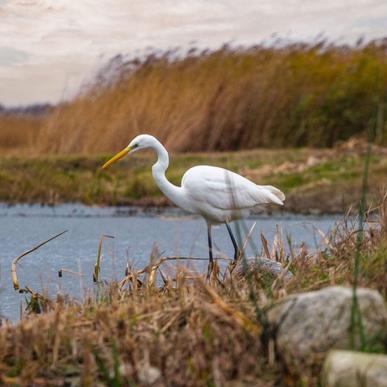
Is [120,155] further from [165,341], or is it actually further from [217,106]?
[217,106]

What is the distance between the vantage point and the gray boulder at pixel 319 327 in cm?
411

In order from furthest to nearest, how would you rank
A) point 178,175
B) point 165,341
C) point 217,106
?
1. point 217,106
2. point 178,175
3. point 165,341

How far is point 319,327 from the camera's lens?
4129mm

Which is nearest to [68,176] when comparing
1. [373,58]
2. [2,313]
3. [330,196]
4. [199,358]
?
[330,196]

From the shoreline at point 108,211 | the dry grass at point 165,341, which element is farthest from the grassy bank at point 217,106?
the dry grass at point 165,341

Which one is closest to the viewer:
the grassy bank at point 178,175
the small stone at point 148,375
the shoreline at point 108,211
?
the small stone at point 148,375

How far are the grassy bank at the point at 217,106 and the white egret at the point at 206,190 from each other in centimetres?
886

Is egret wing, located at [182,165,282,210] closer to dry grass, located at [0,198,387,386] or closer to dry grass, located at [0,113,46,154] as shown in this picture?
dry grass, located at [0,198,387,386]

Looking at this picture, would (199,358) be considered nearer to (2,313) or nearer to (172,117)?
(2,313)

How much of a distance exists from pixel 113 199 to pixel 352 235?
8.52 metres

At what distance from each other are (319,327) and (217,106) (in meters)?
13.9

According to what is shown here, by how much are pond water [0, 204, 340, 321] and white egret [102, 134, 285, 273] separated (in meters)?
0.38

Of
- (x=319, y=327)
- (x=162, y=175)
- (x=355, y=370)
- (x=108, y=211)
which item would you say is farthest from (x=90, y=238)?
(x=355, y=370)

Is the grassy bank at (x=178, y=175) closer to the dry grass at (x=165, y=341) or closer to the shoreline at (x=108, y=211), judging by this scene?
the shoreline at (x=108, y=211)
